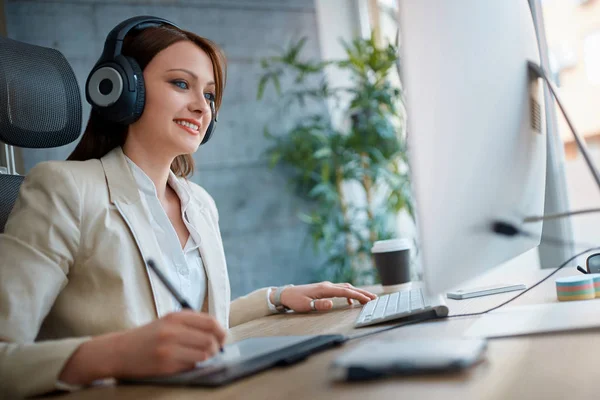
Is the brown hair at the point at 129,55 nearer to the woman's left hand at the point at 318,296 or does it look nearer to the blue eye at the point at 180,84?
the blue eye at the point at 180,84

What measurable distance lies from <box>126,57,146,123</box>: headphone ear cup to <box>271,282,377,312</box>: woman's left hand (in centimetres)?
50

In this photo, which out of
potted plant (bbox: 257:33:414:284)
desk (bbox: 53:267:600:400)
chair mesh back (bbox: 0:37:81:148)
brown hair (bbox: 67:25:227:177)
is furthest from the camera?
potted plant (bbox: 257:33:414:284)

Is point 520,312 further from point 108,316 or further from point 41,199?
point 41,199

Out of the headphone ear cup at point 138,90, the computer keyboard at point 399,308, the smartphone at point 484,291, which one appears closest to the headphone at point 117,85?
the headphone ear cup at point 138,90

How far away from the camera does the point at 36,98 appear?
126 cm

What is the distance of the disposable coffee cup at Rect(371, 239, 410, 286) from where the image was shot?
1563mm

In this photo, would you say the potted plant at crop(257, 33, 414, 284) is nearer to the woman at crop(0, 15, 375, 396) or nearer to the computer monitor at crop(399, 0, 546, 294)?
the woman at crop(0, 15, 375, 396)

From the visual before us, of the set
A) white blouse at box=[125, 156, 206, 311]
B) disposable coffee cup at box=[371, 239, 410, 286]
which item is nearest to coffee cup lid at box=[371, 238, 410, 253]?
disposable coffee cup at box=[371, 239, 410, 286]

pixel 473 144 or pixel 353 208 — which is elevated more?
pixel 473 144

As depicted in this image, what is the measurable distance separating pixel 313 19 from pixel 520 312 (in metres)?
2.95

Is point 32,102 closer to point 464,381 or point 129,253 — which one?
point 129,253

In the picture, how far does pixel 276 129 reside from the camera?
3.46m

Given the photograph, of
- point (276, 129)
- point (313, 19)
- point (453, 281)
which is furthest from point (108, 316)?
point (313, 19)

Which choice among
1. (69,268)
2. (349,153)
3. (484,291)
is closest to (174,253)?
(69,268)
